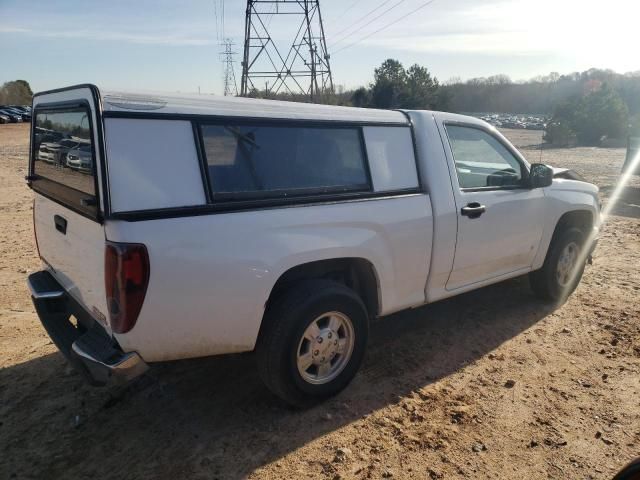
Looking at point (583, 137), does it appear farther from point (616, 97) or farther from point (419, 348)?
point (419, 348)

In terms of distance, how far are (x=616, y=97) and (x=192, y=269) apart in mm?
38058

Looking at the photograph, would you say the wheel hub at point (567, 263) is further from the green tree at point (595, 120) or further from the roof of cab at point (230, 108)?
the green tree at point (595, 120)

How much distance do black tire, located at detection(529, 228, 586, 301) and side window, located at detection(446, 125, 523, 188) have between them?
0.95 meters

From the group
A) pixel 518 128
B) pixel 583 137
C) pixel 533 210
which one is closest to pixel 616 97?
pixel 583 137

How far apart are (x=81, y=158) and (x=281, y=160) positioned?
3.70 feet

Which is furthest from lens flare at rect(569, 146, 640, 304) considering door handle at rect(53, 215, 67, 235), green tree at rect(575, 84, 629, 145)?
green tree at rect(575, 84, 629, 145)

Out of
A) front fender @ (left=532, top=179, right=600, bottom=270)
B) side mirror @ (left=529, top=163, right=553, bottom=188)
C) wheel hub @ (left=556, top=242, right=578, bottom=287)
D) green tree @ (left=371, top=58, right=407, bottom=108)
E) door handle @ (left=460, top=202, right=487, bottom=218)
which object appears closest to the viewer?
door handle @ (left=460, top=202, right=487, bottom=218)

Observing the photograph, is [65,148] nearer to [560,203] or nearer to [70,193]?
[70,193]

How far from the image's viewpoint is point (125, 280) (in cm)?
242

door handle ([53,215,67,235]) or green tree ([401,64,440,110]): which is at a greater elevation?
green tree ([401,64,440,110])

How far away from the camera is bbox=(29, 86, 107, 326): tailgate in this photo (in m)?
2.55

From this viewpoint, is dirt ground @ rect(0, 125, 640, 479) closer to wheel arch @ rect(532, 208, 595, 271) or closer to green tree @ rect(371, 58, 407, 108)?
wheel arch @ rect(532, 208, 595, 271)

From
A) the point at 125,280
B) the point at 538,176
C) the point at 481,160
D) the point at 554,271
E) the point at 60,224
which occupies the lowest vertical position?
the point at 554,271

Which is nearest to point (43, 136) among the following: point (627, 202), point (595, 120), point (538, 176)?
point (538, 176)
